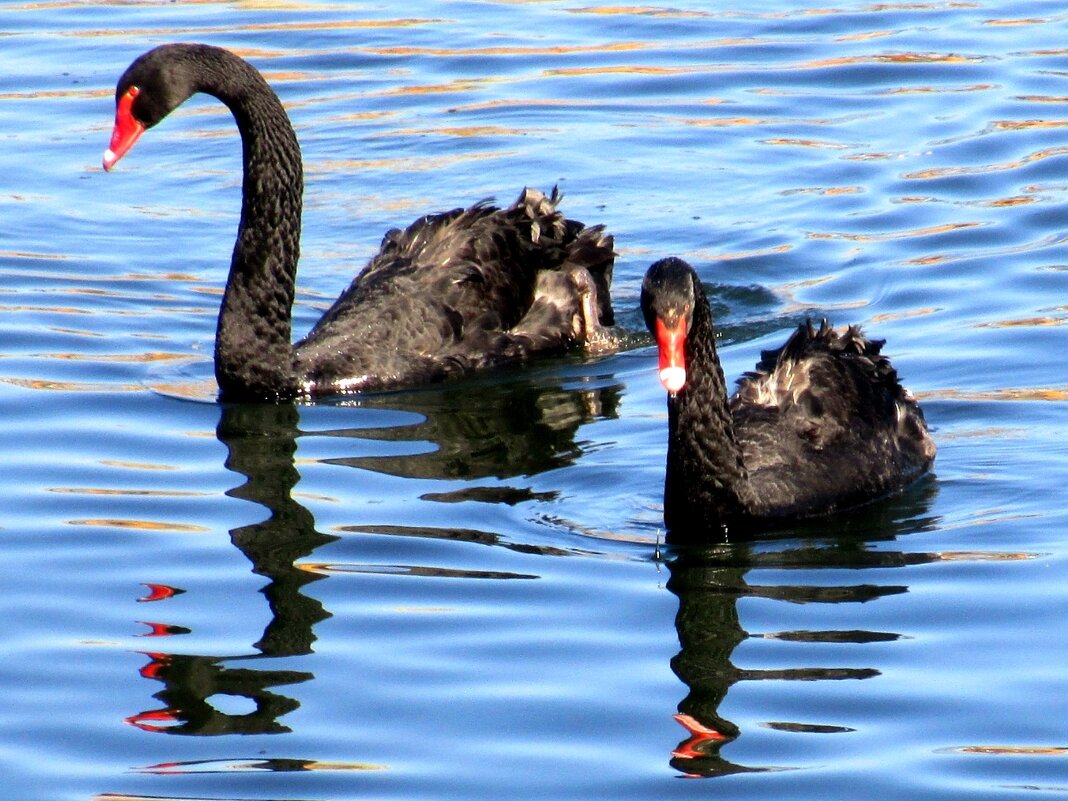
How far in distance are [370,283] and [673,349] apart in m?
4.33

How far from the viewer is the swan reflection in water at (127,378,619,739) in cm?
757

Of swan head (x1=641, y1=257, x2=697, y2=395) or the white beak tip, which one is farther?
swan head (x1=641, y1=257, x2=697, y2=395)

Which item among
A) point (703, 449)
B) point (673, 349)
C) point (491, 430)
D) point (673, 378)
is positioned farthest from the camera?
point (491, 430)

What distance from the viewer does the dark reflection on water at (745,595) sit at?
23.6 ft

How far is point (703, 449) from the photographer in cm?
912

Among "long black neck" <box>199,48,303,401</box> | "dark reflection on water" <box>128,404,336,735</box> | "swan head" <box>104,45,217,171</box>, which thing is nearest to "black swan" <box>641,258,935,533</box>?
"dark reflection on water" <box>128,404,336,735</box>

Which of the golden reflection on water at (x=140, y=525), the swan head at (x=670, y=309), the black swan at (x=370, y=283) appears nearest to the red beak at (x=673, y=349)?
the swan head at (x=670, y=309)

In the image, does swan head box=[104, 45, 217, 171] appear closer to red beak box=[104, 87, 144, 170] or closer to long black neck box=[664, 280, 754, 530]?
red beak box=[104, 87, 144, 170]

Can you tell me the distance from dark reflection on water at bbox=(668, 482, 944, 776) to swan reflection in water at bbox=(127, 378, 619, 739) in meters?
0.73

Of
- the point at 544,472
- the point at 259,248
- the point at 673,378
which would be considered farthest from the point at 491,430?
the point at 673,378

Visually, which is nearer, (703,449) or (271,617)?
(271,617)

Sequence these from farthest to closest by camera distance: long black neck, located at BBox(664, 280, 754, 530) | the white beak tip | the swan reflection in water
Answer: long black neck, located at BBox(664, 280, 754, 530) → the white beak tip → the swan reflection in water

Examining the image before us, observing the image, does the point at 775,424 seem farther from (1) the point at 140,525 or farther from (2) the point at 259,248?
(2) the point at 259,248

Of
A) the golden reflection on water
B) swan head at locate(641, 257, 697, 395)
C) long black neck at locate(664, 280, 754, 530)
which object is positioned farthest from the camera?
the golden reflection on water
